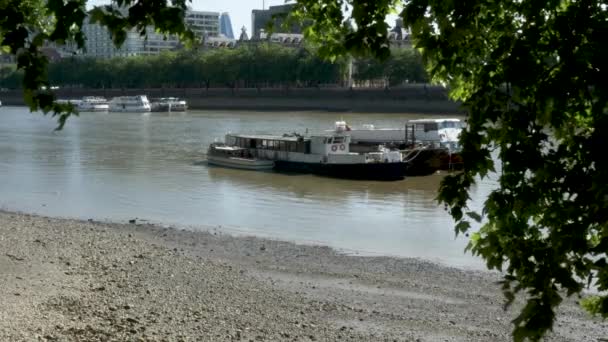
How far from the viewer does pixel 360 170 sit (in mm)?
27797

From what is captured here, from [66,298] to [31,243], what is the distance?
4.29 m

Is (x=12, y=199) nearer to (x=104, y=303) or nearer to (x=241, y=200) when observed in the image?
(x=241, y=200)

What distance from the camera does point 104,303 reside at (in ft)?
→ 31.8

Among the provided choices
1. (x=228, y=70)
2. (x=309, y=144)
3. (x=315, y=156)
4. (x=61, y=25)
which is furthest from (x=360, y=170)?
→ (x=228, y=70)

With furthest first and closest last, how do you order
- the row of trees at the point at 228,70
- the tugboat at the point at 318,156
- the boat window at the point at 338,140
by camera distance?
the row of trees at the point at 228,70, the boat window at the point at 338,140, the tugboat at the point at 318,156

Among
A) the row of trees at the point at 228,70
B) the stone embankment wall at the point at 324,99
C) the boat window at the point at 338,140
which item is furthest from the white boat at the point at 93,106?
the boat window at the point at 338,140

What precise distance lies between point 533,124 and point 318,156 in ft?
85.8

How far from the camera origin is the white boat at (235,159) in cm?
3059

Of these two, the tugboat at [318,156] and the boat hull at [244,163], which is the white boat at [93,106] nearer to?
the tugboat at [318,156]

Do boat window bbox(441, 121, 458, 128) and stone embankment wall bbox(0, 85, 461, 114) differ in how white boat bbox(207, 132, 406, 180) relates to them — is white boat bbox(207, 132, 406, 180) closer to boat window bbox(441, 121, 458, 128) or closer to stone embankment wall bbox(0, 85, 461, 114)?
boat window bbox(441, 121, 458, 128)

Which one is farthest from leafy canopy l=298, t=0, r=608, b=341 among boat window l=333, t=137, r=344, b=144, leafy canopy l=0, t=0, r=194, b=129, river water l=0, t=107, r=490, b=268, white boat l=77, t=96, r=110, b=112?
white boat l=77, t=96, r=110, b=112

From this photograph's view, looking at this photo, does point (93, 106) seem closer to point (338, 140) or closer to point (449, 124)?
point (449, 124)

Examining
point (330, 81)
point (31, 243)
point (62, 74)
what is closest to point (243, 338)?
point (31, 243)

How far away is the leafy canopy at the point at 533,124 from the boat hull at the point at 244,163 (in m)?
26.7
